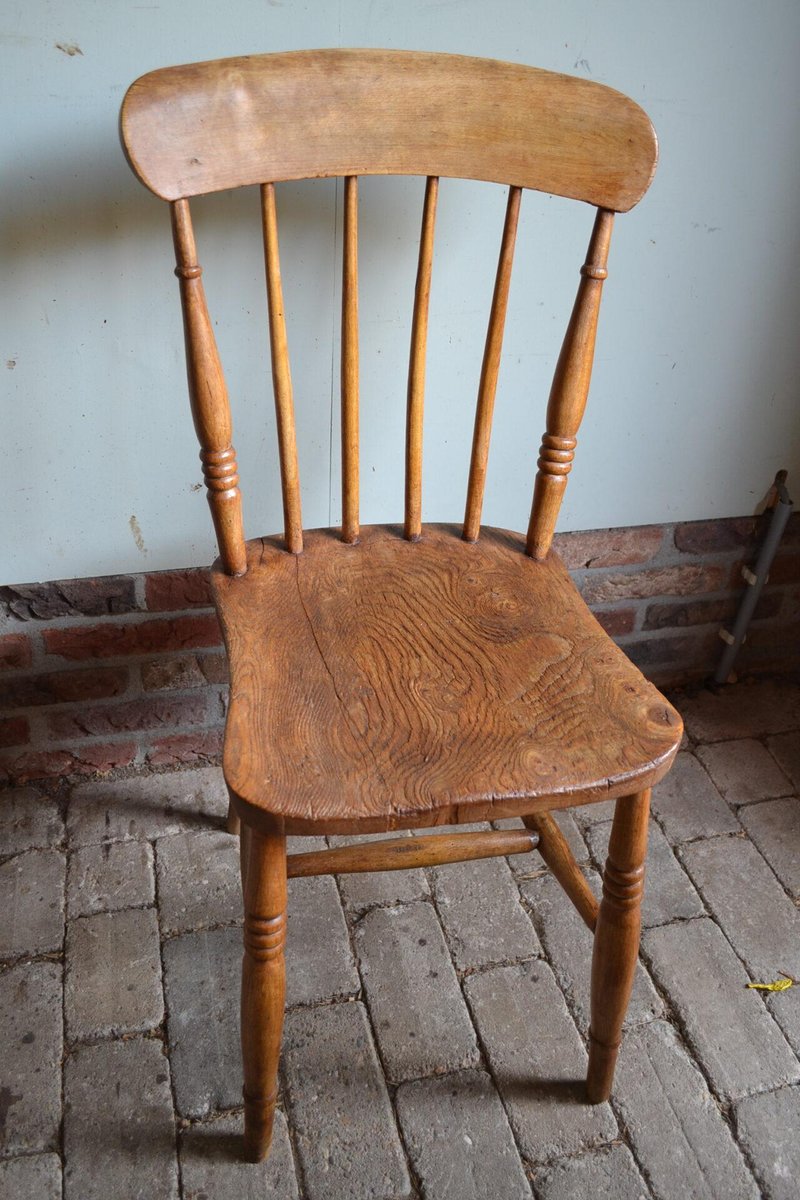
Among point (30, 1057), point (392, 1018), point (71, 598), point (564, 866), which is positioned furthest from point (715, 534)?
point (30, 1057)

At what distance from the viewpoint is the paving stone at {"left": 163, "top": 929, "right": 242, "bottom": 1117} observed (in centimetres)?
119

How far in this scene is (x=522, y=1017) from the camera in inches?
50.4

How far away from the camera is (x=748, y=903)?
56.4 inches

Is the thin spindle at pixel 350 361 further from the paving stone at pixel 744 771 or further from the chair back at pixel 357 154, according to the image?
the paving stone at pixel 744 771

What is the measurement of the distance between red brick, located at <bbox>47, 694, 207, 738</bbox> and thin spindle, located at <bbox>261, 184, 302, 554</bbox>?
0.47 meters

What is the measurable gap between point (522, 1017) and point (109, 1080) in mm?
501

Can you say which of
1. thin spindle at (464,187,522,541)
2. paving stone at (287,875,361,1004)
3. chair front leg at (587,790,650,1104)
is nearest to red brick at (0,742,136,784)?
paving stone at (287,875,361,1004)

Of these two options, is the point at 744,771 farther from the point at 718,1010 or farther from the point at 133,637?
the point at 133,637

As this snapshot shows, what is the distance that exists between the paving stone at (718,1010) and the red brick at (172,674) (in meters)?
0.74

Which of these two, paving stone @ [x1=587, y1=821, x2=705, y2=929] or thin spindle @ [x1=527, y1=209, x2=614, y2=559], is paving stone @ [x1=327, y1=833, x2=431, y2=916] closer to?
paving stone @ [x1=587, y1=821, x2=705, y2=929]

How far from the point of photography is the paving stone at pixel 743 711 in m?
1.72

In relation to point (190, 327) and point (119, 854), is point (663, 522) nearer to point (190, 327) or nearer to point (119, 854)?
point (190, 327)

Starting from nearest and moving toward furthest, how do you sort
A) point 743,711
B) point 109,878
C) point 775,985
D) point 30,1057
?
1. point 30,1057
2. point 775,985
3. point 109,878
4. point 743,711

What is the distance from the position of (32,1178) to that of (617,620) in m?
1.12
